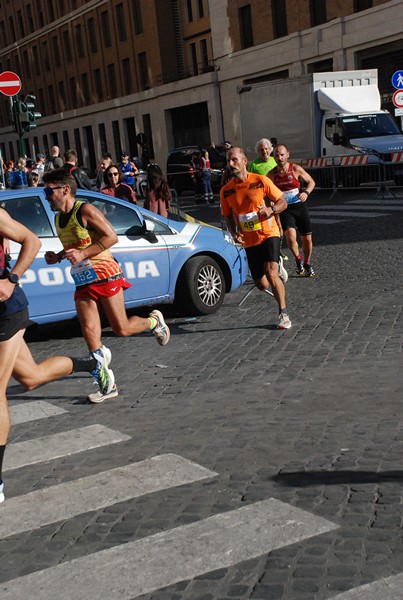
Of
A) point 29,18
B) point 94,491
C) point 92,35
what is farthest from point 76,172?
point 29,18

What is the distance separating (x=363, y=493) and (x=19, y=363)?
7.44 ft

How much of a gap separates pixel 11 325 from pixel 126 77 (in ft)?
187

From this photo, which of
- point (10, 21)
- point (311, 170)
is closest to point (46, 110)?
point (10, 21)

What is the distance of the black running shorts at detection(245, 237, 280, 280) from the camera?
9008 mm

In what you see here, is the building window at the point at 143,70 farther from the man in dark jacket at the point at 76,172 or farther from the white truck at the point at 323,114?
the man in dark jacket at the point at 76,172

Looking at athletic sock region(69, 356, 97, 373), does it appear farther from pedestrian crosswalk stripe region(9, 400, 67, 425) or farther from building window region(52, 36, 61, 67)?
building window region(52, 36, 61, 67)

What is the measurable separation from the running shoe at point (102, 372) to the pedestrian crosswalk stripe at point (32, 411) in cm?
35

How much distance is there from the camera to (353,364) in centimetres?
732

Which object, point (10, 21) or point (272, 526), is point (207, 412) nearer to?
point (272, 526)

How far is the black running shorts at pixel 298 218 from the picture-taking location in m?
11.7

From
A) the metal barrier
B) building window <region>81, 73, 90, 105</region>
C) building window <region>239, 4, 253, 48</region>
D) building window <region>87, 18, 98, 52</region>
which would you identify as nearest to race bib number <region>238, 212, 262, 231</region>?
the metal barrier

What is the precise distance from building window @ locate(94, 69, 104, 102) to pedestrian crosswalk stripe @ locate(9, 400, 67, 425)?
5887cm


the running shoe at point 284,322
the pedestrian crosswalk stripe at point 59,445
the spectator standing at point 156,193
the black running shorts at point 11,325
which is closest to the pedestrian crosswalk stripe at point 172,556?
the black running shorts at point 11,325

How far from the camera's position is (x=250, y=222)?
9031 mm
